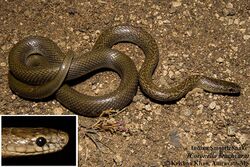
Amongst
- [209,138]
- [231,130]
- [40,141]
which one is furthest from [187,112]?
[40,141]

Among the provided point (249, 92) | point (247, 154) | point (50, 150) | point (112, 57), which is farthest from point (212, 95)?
point (50, 150)

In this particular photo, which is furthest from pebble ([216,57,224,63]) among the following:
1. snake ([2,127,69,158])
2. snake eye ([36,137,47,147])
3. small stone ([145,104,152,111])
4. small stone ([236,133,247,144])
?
snake eye ([36,137,47,147])

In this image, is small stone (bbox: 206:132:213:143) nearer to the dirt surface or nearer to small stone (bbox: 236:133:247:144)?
the dirt surface

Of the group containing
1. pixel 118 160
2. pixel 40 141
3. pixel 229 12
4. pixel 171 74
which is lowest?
pixel 118 160

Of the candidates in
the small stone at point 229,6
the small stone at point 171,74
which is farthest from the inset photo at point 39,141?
the small stone at point 229,6

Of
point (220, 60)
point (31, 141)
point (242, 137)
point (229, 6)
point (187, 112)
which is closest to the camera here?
point (31, 141)

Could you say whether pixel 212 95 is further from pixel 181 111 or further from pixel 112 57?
pixel 112 57

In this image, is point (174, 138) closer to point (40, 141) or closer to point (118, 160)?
point (118, 160)
